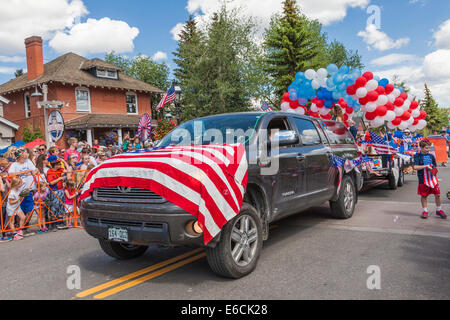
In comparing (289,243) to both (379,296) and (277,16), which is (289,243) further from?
(277,16)

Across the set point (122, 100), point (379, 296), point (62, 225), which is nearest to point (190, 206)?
point (379, 296)

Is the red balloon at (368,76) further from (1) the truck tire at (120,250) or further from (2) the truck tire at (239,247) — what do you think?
(1) the truck tire at (120,250)

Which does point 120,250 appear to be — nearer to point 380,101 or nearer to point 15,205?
point 15,205

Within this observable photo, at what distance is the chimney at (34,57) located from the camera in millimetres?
28094

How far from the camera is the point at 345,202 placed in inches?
278

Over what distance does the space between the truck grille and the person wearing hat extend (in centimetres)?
399

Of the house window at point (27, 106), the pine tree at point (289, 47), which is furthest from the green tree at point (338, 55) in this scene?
the house window at point (27, 106)

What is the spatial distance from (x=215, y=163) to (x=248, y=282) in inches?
54.1

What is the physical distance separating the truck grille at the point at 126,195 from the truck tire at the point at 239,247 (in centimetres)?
82

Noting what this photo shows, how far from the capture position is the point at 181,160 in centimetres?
393

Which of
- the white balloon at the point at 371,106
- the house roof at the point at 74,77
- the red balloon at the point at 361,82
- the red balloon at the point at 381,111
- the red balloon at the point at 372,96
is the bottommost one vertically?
the red balloon at the point at 381,111

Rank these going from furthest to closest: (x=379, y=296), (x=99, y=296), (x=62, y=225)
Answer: (x=62, y=225) < (x=99, y=296) < (x=379, y=296)

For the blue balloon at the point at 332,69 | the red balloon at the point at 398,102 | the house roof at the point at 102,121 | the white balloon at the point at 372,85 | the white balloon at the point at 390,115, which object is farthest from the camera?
the house roof at the point at 102,121

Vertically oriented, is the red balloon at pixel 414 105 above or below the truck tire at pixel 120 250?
above
